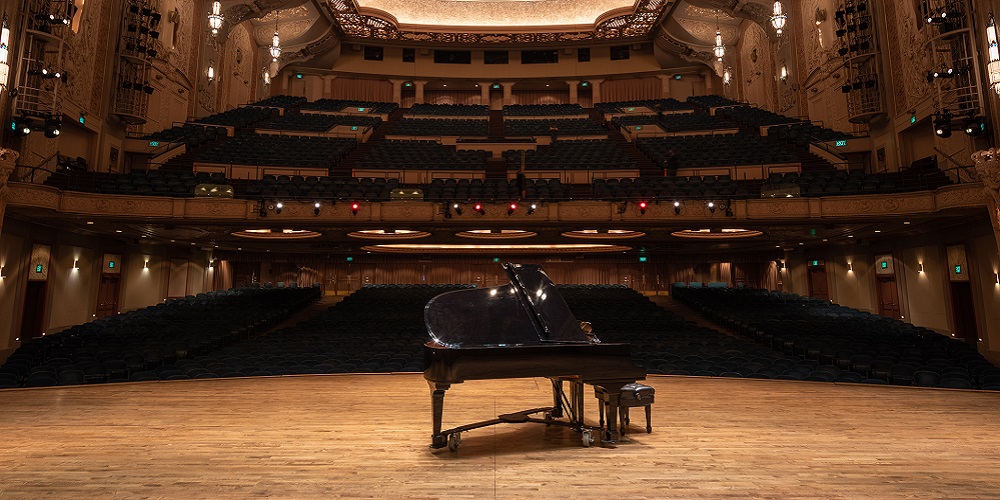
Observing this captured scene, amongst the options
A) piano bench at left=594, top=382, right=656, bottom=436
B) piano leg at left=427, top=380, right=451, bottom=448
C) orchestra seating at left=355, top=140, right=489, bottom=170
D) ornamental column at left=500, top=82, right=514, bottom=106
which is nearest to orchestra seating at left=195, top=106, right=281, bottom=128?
orchestra seating at left=355, top=140, right=489, bottom=170

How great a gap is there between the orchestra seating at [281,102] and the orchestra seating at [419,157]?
686 centimetres

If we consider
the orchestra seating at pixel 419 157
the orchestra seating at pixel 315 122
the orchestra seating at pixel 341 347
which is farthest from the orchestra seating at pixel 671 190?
the orchestra seating at pixel 315 122

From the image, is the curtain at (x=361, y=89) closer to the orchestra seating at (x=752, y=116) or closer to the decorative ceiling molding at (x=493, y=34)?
the decorative ceiling molding at (x=493, y=34)

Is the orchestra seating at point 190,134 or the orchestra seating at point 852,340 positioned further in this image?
the orchestra seating at point 190,134

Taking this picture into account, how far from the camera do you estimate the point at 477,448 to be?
3400 millimetres

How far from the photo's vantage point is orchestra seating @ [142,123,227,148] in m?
14.6

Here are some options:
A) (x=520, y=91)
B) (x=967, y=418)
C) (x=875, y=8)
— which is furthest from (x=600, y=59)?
(x=967, y=418)

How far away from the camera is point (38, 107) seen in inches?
370

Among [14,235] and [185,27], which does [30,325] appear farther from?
[185,27]

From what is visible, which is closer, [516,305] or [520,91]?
[516,305]

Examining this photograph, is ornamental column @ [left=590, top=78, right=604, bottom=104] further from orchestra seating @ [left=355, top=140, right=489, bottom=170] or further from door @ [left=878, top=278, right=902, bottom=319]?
door @ [left=878, top=278, right=902, bottom=319]

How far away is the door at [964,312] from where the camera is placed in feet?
32.9

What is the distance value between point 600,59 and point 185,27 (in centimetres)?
2006

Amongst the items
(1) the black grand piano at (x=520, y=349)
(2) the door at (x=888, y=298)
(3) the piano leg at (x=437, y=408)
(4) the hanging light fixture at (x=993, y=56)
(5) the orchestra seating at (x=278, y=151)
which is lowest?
(3) the piano leg at (x=437, y=408)
